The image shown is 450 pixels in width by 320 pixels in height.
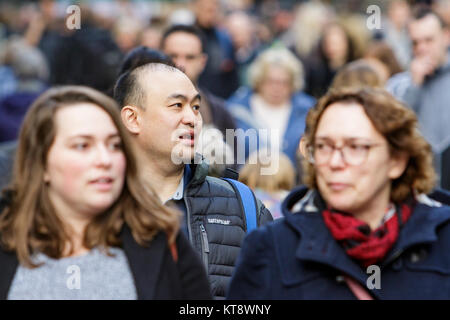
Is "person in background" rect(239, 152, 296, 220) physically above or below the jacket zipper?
above

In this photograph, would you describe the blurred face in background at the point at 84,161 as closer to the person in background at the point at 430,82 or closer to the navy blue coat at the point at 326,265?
the navy blue coat at the point at 326,265

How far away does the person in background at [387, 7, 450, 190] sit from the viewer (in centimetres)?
862

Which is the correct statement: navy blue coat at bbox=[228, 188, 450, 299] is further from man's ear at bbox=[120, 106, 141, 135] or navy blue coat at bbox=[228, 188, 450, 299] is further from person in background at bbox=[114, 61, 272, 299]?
man's ear at bbox=[120, 106, 141, 135]

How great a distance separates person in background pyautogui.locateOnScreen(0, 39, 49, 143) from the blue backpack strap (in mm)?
5124

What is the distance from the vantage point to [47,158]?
3.94 metres

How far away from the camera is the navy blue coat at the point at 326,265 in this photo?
3.95 m

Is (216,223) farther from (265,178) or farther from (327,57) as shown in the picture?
(327,57)

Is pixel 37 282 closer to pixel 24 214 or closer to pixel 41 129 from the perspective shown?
pixel 24 214

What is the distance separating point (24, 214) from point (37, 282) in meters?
0.28

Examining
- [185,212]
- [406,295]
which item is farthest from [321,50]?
[406,295]

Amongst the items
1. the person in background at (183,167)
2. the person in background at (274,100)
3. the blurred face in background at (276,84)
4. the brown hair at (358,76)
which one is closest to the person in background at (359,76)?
the brown hair at (358,76)

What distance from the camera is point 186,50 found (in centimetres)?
887

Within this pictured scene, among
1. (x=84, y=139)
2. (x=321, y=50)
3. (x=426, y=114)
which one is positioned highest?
(x=321, y=50)

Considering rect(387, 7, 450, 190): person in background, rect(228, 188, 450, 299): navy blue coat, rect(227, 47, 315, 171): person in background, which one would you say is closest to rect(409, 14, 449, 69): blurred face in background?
rect(387, 7, 450, 190): person in background
